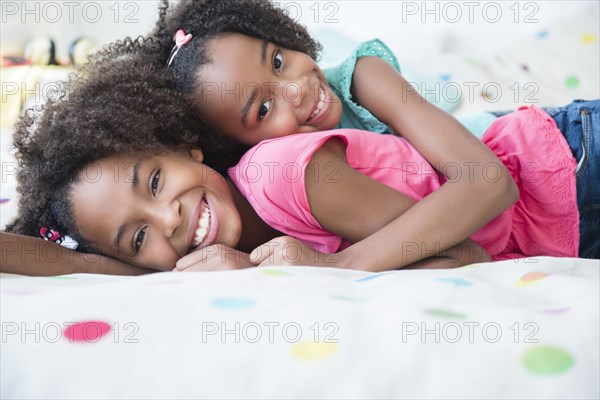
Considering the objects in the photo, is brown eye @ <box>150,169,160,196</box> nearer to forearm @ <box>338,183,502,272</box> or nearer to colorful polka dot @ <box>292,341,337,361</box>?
forearm @ <box>338,183,502,272</box>

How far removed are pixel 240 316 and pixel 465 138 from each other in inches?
23.8

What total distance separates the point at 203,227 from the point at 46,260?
0.73ft

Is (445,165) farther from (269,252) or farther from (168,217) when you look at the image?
(168,217)

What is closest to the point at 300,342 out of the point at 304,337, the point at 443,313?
the point at 304,337

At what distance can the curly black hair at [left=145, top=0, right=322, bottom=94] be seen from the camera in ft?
3.95

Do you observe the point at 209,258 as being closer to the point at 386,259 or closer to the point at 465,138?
the point at 386,259

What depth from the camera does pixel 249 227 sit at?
1141mm

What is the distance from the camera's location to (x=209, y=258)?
967 mm

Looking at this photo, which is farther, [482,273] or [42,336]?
[482,273]

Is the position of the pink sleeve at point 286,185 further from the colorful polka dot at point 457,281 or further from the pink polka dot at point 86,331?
the pink polka dot at point 86,331

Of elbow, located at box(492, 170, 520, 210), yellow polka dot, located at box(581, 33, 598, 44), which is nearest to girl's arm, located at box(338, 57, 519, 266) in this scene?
elbow, located at box(492, 170, 520, 210)

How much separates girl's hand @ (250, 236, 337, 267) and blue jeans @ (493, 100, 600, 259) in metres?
0.47

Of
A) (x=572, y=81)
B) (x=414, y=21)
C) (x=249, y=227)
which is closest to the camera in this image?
(x=249, y=227)

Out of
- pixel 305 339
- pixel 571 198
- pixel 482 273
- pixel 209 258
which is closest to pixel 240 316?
pixel 305 339
